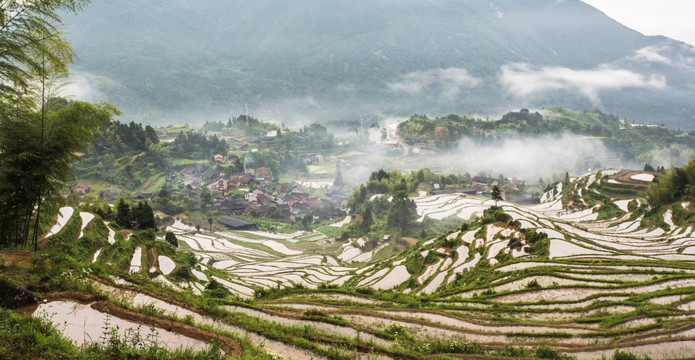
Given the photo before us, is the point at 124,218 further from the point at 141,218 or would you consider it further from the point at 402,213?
the point at 402,213

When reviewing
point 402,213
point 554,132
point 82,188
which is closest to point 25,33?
point 402,213

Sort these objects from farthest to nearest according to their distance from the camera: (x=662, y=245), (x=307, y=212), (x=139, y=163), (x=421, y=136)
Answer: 1. (x=421, y=136)
2. (x=139, y=163)
3. (x=307, y=212)
4. (x=662, y=245)

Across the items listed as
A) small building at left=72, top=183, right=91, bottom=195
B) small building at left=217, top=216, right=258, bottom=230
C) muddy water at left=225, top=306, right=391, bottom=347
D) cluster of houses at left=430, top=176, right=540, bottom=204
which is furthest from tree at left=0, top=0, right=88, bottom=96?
small building at left=72, top=183, right=91, bottom=195

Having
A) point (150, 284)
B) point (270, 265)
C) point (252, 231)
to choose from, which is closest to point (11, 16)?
point (150, 284)

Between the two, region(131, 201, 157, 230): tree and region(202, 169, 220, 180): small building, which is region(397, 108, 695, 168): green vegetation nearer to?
region(202, 169, 220, 180): small building

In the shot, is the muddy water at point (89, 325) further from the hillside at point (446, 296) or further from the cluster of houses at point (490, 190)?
the cluster of houses at point (490, 190)

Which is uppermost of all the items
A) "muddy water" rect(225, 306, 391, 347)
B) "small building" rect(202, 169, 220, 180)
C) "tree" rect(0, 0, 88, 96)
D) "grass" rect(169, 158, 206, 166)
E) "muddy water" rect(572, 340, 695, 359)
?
"tree" rect(0, 0, 88, 96)

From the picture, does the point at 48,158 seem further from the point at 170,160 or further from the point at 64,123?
the point at 170,160

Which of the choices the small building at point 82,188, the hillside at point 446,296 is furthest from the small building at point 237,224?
the hillside at point 446,296
